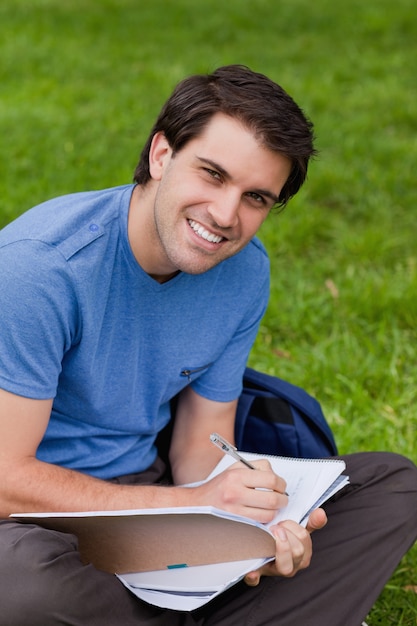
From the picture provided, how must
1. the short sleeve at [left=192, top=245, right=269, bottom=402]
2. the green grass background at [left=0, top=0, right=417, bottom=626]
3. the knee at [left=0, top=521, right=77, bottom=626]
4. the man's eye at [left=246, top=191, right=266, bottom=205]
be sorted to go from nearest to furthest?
the knee at [left=0, top=521, right=77, bottom=626] < the man's eye at [left=246, top=191, right=266, bottom=205] < the short sleeve at [left=192, top=245, right=269, bottom=402] < the green grass background at [left=0, top=0, right=417, bottom=626]

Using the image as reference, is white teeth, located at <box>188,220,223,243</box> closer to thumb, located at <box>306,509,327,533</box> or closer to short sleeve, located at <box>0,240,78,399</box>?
short sleeve, located at <box>0,240,78,399</box>

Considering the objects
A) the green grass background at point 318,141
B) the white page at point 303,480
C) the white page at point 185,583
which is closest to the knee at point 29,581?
the white page at point 185,583

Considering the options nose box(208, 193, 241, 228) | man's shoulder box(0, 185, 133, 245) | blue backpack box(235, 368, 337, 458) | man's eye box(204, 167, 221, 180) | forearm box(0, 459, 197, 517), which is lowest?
forearm box(0, 459, 197, 517)

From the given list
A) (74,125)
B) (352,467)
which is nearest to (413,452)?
(352,467)

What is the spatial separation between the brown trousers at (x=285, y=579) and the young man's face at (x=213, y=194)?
2.39 ft

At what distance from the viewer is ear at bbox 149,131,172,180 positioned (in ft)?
8.18

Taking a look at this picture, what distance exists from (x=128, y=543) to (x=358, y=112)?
4777 mm

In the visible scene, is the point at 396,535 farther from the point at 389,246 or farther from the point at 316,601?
the point at 389,246

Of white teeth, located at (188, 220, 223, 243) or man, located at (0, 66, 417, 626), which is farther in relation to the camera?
white teeth, located at (188, 220, 223, 243)

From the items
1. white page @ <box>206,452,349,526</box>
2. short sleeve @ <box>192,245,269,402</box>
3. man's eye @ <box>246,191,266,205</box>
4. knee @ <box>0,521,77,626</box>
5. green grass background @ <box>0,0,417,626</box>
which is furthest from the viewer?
green grass background @ <box>0,0,417,626</box>

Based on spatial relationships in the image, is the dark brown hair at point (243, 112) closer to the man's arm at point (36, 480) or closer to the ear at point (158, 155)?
the ear at point (158, 155)

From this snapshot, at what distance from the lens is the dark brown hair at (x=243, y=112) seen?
237cm

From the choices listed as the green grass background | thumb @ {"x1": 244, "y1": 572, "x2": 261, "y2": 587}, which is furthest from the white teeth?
the green grass background

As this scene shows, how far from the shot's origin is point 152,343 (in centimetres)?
257
